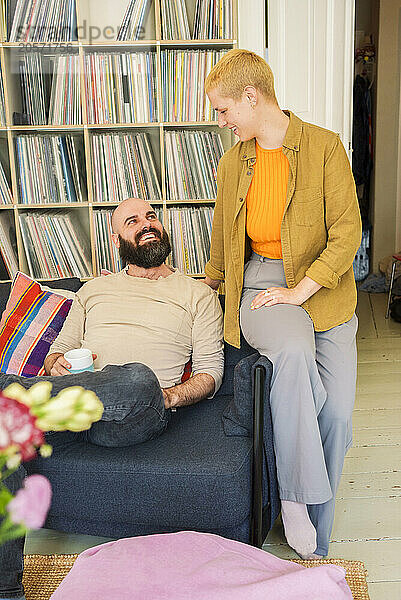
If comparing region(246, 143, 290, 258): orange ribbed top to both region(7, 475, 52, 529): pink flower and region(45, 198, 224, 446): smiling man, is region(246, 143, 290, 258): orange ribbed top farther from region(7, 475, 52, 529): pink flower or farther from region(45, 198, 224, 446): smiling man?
region(7, 475, 52, 529): pink flower

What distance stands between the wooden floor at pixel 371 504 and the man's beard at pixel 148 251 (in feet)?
3.04

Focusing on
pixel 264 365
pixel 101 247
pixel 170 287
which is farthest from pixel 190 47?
pixel 264 365

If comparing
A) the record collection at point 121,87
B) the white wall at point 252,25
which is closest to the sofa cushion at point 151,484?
the record collection at point 121,87

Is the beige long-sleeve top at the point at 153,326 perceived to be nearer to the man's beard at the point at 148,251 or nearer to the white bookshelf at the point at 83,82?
the man's beard at the point at 148,251

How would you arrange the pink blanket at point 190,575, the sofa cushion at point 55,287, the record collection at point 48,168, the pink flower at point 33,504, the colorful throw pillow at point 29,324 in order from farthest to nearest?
1. the record collection at point 48,168
2. the sofa cushion at point 55,287
3. the colorful throw pillow at point 29,324
4. the pink blanket at point 190,575
5. the pink flower at point 33,504

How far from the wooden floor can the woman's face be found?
1.25 m

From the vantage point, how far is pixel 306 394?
191 centimetres

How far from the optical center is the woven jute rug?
1.91 metres

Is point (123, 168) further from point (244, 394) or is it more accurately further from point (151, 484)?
point (151, 484)

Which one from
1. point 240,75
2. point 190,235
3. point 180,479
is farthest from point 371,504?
point 190,235

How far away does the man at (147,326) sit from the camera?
2.17 meters

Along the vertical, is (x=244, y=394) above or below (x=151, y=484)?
above

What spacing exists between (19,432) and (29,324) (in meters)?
1.87

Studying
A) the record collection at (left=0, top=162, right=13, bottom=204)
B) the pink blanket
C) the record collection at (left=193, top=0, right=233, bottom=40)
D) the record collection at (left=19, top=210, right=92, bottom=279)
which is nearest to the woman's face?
the pink blanket
